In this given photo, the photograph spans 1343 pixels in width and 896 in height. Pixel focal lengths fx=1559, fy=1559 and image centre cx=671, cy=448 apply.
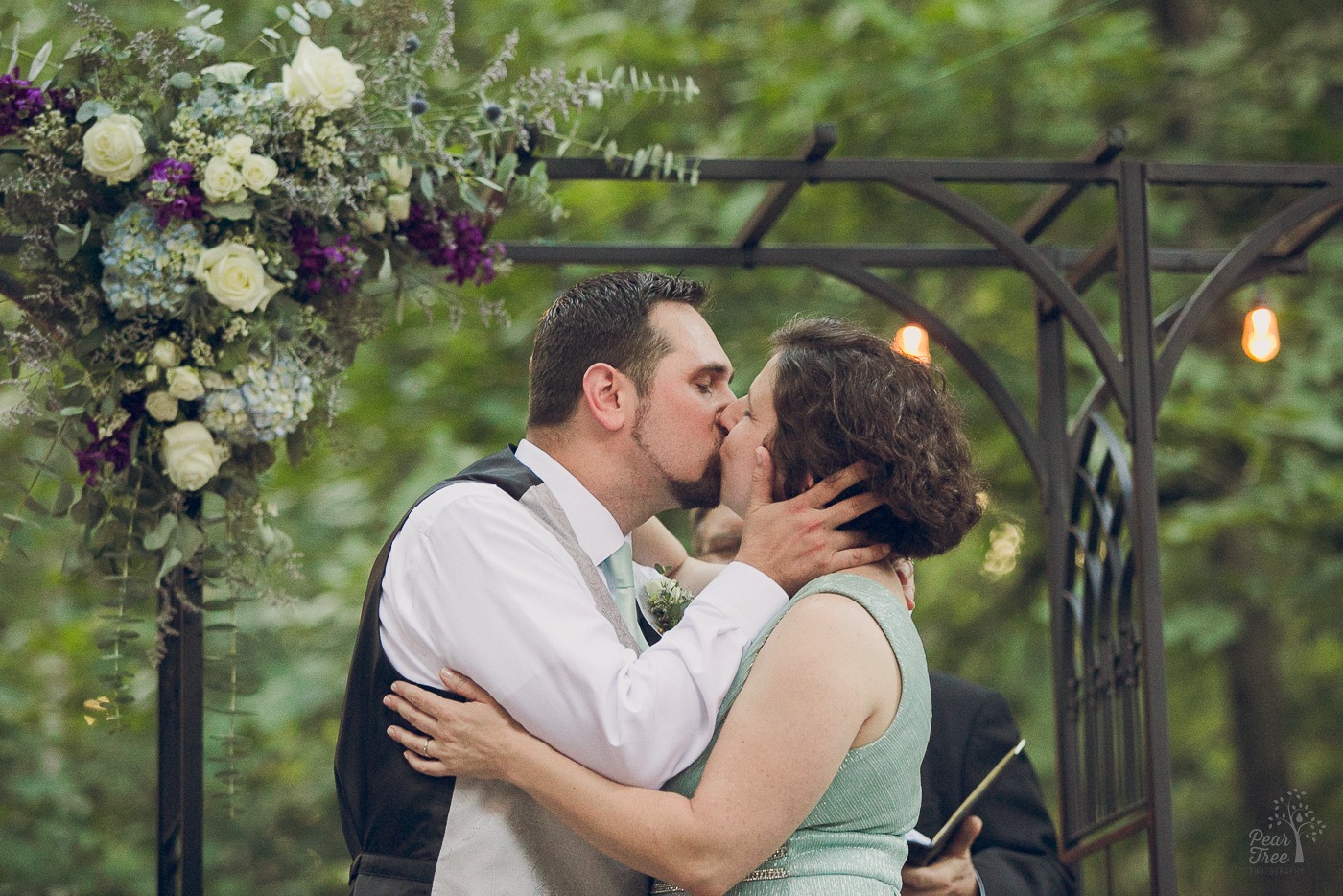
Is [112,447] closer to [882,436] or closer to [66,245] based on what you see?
[66,245]

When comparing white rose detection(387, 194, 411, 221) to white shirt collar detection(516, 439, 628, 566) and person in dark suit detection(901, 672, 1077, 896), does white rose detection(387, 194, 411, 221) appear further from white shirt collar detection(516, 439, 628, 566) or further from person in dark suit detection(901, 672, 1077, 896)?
person in dark suit detection(901, 672, 1077, 896)

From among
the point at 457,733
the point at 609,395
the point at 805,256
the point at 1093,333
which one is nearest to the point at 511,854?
the point at 457,733

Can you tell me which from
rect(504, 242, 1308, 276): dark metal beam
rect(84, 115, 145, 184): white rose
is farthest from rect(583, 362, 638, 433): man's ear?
rect(504, 242, 1308, 276): dark metal beam

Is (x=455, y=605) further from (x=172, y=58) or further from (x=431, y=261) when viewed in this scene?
(x=172, y=58)

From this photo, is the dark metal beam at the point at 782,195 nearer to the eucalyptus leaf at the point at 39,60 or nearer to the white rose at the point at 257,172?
the white rose at the point at 257,172

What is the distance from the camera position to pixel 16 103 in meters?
3.01

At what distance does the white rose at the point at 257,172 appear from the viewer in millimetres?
2994

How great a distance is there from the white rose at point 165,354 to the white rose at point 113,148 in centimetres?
33

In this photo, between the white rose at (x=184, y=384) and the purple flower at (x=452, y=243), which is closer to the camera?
the white rose at (x=184, y=384)

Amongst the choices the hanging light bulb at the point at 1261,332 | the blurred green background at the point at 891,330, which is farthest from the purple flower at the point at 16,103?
the hanging light bulb at the point at 1261,332

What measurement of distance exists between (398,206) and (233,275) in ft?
1.36

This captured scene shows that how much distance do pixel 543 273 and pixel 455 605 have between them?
4.70 m

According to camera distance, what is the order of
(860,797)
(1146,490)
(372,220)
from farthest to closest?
(1146,490), (372,220), (860,797)

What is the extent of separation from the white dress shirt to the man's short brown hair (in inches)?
14.2
